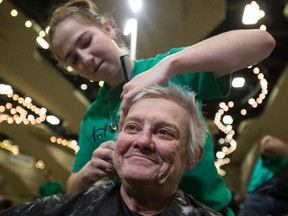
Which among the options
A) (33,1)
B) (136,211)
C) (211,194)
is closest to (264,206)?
(211,194)

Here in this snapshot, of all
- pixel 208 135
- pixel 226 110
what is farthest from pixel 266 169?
pixel 208 135

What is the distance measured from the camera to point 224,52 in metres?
0.85

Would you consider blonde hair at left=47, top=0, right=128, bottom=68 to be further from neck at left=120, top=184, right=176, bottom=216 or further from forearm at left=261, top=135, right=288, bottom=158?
forearm at left=261, top=135, right=288, bottom=158

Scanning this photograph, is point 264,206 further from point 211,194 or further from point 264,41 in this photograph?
point 264,41

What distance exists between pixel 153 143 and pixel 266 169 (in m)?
0.80

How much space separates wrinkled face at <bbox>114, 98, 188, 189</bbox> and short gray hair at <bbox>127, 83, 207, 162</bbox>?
0.01 metres

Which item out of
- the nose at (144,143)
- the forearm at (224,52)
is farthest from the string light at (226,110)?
the nose at (144,143)

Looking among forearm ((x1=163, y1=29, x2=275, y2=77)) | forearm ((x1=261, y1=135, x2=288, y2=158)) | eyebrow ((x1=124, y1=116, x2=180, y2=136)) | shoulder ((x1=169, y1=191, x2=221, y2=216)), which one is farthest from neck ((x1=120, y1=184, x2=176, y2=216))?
forearm ((x1=261, y1=135, x2=288, y2=158))

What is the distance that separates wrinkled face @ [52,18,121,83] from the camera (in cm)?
102

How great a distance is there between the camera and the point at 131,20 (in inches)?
38.9

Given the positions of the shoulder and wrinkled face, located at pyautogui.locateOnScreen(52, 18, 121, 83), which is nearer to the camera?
the shoulder

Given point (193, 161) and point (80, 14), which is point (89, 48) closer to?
point (80, 14)

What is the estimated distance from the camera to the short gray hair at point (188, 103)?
92cm

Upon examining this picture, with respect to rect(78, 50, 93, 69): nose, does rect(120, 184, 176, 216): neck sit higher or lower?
lower
